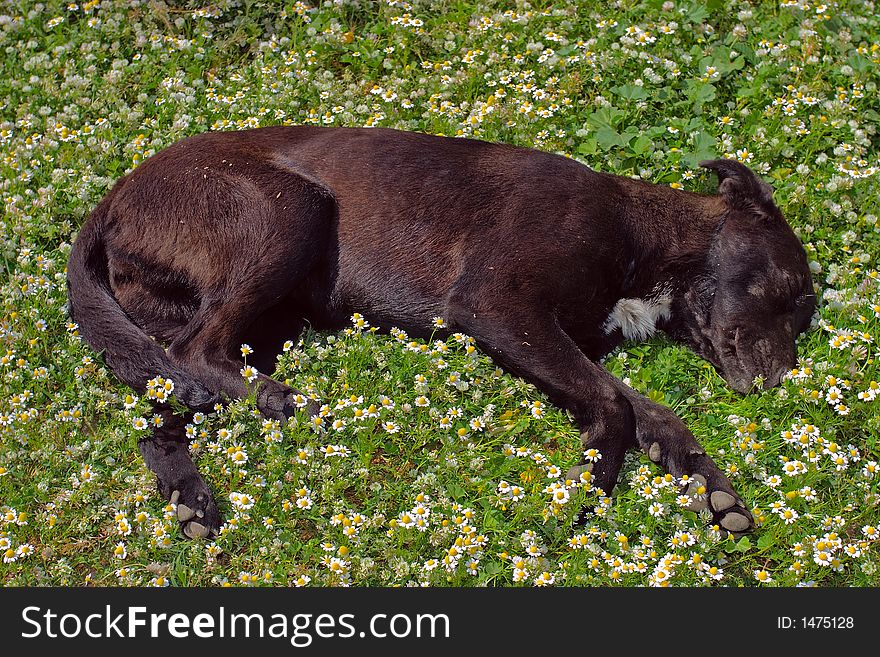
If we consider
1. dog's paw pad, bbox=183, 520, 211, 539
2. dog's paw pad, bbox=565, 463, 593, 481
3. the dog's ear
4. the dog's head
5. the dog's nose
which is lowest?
dog's paw pad, bbox=183, 520, 211, 539

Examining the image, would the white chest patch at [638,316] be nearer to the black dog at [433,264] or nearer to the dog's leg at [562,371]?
the black dog at [433,264]

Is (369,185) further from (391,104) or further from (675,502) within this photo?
(675,502)

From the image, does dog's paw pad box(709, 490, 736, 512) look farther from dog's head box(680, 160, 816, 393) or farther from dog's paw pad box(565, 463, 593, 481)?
dog's head box(680, 160, 816, 393)

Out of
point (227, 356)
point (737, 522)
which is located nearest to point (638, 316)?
point (737, 522)

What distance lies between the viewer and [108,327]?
4797mm

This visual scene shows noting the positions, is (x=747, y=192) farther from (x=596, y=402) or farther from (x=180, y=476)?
(x=180, y=476)

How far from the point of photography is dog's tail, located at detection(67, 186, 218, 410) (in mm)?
4609

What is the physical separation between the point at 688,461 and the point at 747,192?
1.53 m

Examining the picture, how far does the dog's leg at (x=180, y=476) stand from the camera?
167 inches

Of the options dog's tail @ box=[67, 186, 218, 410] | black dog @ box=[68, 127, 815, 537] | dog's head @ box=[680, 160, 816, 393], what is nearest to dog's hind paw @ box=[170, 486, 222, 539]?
black dog @ box=[68, 127, 815, 537]

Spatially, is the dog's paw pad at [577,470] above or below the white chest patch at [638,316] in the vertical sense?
below

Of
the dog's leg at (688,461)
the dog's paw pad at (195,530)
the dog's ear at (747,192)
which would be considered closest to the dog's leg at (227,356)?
the dog's paw pad at (195,530)

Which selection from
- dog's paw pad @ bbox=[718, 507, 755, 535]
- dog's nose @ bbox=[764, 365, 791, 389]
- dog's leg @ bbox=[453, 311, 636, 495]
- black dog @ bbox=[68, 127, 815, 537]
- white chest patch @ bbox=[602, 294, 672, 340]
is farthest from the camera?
white chest patch @ bbox=[602, 294, 672, 340]

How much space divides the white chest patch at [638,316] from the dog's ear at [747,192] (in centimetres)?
61
